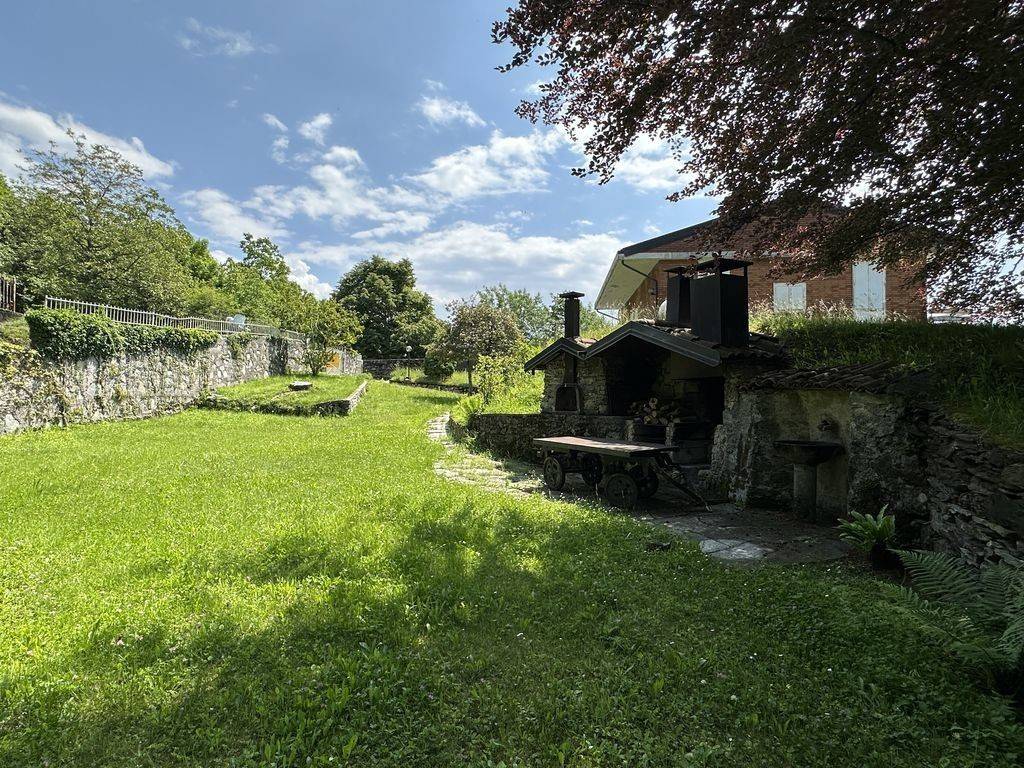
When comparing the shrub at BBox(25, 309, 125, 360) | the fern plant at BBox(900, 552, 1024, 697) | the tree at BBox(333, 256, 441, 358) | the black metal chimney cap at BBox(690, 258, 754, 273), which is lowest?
the fern plant at BBox(900, 552, 1024, 697)

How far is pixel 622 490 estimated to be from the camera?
7.91 metres

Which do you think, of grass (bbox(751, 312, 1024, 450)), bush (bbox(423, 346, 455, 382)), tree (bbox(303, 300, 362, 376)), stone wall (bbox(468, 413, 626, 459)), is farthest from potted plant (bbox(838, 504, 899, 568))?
bush (bbox(423, 346, 455, 382))

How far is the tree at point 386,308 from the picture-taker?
41781 millimetres

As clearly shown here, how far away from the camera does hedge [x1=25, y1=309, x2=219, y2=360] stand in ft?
43.4

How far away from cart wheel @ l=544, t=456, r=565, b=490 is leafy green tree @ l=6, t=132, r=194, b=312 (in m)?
23.5

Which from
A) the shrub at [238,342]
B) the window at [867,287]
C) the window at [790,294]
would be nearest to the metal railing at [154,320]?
the shrub at [238,342]

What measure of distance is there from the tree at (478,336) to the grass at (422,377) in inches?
223

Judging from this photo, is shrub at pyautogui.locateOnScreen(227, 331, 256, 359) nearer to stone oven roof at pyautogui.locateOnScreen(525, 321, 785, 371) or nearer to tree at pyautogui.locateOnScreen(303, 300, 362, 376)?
tree at pyautogui.locateOnScreen(303, 300, 362, 376)

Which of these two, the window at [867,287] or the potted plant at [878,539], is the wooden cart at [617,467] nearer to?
the potted plant at [878,539]

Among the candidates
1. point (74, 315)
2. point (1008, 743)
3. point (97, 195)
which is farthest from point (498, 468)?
point (97, 195)

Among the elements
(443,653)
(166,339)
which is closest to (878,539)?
(443,653)

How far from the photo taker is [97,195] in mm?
22953

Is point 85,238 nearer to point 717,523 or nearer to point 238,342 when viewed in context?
point 238,342

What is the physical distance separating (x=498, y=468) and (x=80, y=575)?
7272 mm
